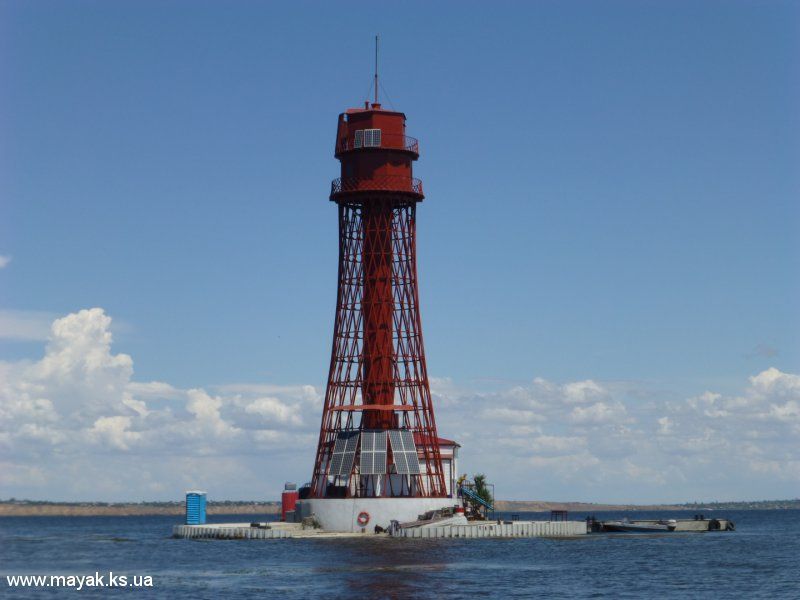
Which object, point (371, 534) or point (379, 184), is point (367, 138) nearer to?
point (379, 184)

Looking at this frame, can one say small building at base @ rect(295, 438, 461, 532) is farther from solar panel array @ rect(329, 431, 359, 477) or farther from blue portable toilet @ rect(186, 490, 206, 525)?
blue portable toilet @ rect(186, 490, 206, 525)

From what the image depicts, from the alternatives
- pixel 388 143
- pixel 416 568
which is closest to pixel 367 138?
pixel 388 143

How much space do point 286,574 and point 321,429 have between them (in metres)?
37.7

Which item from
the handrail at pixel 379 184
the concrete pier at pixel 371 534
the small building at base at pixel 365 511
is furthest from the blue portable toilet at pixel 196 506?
the handrail at pixel 379 184

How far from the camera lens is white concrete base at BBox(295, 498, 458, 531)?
348ft

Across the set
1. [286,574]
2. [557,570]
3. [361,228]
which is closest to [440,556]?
[557,570]

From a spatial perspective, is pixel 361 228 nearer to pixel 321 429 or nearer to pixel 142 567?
pixel 321 429

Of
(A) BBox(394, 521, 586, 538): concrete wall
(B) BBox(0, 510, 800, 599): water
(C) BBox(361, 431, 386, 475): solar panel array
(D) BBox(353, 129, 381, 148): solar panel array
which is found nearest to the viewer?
(B) BBox(0, 510, 800, 599): water

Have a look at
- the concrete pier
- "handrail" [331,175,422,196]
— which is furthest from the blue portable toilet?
"handrail" [331,175,422,196]

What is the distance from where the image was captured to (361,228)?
112m

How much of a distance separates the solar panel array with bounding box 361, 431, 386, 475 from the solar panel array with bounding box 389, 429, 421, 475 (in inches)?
40.6

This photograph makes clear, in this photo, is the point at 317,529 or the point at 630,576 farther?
the point at 317,529

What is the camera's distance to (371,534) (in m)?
105

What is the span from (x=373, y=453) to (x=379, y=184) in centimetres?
2424
